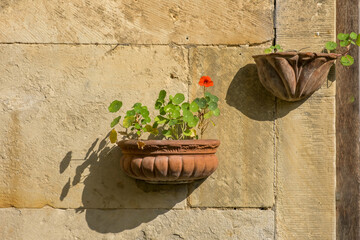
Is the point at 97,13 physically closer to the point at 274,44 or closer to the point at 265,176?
the point at 274,44

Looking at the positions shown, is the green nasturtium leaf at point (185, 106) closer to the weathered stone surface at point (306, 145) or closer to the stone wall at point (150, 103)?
the stone wall at point (150, 103)

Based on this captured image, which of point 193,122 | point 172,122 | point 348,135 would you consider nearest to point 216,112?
point 193,122

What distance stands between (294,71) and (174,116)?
701 millimetres

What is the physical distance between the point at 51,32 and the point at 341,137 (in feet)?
6.18

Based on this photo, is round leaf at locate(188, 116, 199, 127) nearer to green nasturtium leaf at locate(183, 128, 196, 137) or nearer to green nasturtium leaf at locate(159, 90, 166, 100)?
green nasturtium leaf at locate(183, 128, 196, 137)

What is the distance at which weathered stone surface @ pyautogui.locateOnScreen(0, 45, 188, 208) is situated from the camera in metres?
2.54

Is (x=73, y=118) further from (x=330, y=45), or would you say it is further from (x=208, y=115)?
(x=330, y=45)

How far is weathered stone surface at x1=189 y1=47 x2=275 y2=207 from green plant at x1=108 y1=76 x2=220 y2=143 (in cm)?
14

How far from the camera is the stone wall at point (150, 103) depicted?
8.30 feet

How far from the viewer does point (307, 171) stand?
253cm

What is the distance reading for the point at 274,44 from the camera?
8.45 feet

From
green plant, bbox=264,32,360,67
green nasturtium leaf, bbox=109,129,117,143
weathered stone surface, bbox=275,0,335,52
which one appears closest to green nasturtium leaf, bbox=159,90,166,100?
green nasturtium leaf, bbox=109,129,117,143

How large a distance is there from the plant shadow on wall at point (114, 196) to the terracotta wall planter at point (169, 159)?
21 centimetres

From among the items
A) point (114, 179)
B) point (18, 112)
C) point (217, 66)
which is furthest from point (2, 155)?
point (217, 66)
